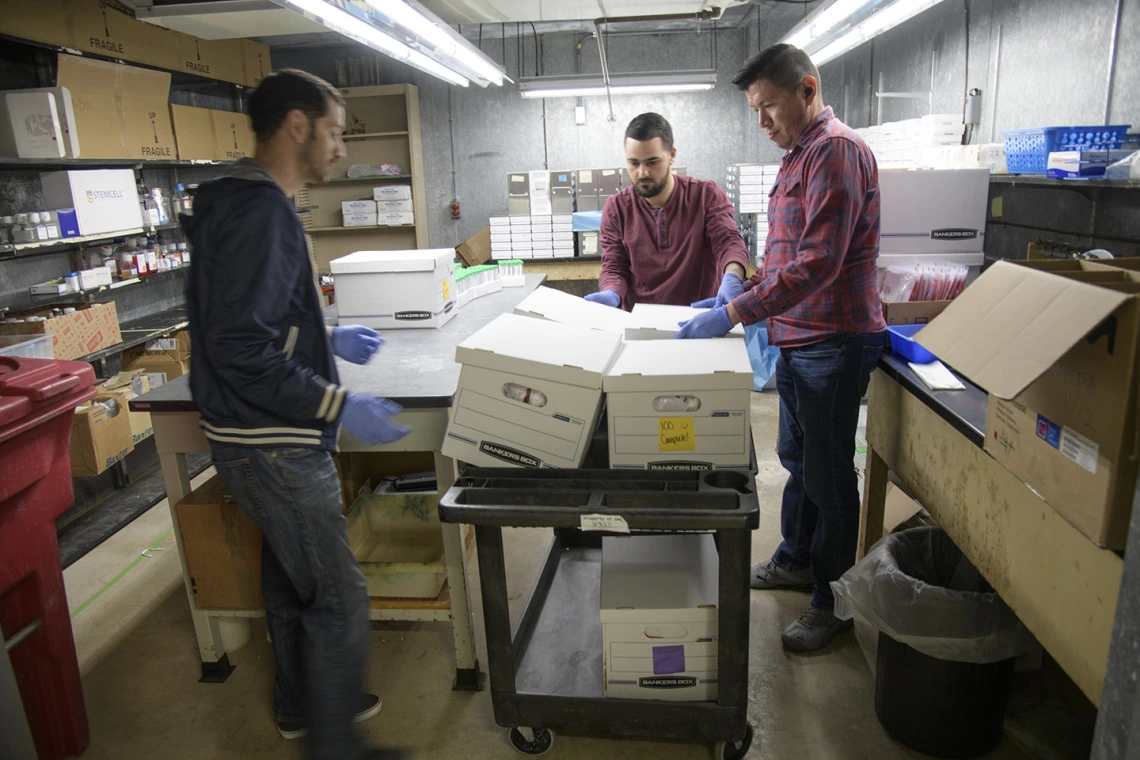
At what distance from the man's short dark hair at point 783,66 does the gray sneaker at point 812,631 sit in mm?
1508

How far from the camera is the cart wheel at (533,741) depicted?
187 centimetres

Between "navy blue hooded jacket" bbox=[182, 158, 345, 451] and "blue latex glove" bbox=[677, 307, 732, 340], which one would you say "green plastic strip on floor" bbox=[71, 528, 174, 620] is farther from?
"blue latex glove" bbox=[677, 307, 732, 340]

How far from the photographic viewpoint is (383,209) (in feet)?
21.4

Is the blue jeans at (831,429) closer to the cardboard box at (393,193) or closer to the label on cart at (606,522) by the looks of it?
the label on cart at (606,522)

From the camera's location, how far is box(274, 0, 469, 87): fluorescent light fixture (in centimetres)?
238

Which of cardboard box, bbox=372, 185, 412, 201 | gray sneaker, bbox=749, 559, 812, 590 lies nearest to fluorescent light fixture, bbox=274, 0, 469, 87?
gray sneaker, bbox=749, 559, 812, 590

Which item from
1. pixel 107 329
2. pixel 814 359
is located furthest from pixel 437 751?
pixel 107 329

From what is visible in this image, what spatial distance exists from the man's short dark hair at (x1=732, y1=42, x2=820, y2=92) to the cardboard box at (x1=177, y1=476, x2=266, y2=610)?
1.82m

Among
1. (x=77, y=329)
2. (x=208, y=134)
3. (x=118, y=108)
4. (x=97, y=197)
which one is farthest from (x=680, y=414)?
(x=208, y=134)

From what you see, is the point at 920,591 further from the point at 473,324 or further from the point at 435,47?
the point at 435,47

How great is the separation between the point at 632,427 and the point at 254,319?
0.81 metres

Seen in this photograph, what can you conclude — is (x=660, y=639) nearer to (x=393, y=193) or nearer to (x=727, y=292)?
(x=727, y=292)

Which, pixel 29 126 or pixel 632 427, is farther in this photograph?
pixel 29 126

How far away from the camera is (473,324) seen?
9.42 feet
